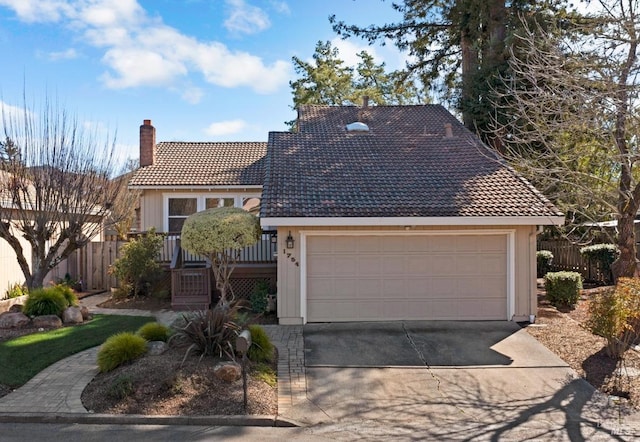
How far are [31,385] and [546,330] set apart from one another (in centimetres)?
979

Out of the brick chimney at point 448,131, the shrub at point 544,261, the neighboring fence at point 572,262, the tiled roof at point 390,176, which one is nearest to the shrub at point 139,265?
the tiled roof at point 390,176

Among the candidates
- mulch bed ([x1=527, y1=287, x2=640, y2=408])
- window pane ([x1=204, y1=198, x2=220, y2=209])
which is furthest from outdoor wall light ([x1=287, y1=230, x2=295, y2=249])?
window pane ([x1=204, y1=198, x2=220, y2=209])

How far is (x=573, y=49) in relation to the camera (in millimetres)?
9789

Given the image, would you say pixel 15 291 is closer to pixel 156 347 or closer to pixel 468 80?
pixel 156 347

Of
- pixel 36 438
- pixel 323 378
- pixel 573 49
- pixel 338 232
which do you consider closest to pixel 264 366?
pixel 323 378

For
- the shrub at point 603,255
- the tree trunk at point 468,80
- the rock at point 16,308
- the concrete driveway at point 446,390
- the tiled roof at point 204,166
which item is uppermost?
the tree trunk at point 468,80

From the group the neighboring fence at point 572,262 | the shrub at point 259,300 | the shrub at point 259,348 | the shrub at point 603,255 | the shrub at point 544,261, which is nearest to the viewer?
the shrub at point 259,348

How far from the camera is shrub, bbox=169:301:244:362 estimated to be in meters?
7.66

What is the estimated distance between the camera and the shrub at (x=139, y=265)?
534 inches

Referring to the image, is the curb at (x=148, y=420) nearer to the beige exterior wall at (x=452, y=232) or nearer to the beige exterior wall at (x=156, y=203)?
the beige exterior wall at (x=452, y=232)

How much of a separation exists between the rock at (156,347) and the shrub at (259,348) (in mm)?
1418

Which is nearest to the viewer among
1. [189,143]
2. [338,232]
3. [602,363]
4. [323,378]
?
[323,378]

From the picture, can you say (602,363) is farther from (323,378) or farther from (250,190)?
(250,190)

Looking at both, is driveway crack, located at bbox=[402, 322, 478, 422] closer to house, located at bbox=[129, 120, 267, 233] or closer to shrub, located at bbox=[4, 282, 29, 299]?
house, located at bbox=[129, 120, 267, 233]
